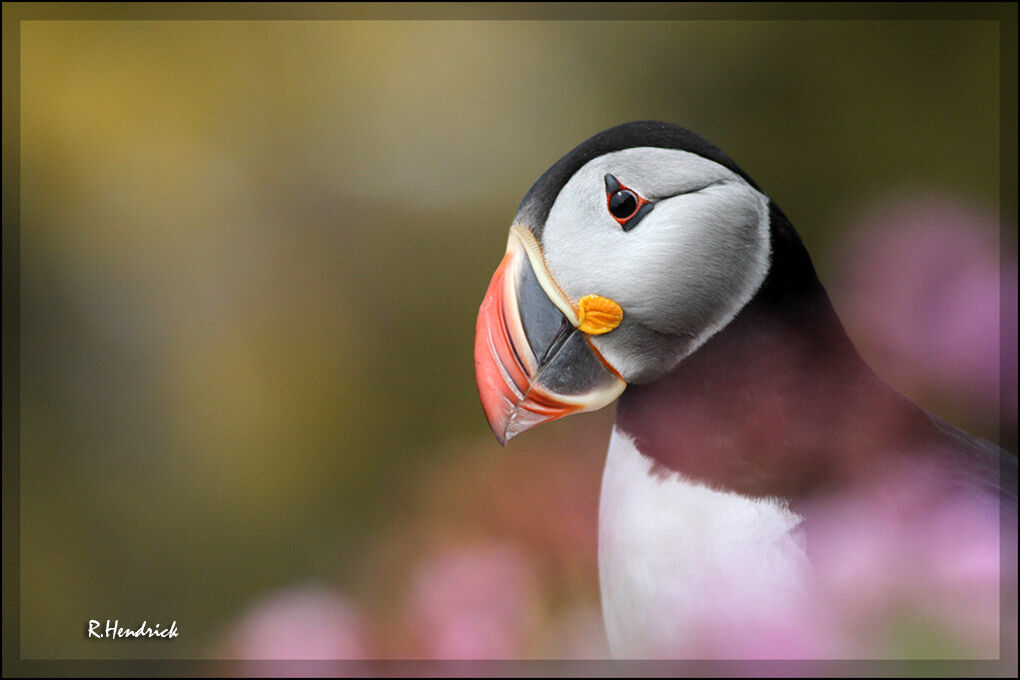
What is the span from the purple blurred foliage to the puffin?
61 mm

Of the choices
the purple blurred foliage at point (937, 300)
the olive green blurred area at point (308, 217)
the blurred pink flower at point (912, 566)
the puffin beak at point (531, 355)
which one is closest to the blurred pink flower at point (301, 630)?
the olive green blurred area at point (308, 217)

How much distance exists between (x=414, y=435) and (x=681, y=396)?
312 mm

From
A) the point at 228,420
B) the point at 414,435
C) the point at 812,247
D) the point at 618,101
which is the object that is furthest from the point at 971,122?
the point at 228,420

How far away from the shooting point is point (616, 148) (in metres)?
0.52

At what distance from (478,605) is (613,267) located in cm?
24

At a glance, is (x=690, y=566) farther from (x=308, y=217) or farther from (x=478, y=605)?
(x=308, y=217)

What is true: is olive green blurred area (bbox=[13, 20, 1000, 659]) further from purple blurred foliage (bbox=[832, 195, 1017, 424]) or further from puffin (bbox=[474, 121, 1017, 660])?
puffin (bbox=[474, 121, 1017, 660])

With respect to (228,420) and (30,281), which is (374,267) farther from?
(30,281)

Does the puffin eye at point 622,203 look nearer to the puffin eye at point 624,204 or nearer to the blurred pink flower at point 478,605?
the puffin eye at point 624,204

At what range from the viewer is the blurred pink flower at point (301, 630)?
1.79 ft

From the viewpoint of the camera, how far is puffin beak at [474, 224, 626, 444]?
52 centimetres
